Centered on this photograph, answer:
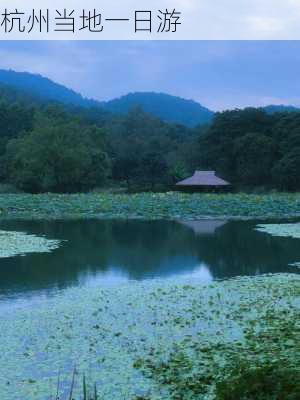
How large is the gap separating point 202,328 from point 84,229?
35.0 ft

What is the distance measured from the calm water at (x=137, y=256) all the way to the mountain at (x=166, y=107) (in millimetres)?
83844

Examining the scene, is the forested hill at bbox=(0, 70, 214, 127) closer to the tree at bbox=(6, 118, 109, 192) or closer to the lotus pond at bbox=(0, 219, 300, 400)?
the tree at bbox=(6, 118, 109, 192)

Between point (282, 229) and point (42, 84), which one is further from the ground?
point (42, 84)

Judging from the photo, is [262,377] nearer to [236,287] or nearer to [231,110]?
[236,287]

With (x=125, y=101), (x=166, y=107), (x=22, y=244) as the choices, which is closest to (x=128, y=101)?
(x=125, y=101)

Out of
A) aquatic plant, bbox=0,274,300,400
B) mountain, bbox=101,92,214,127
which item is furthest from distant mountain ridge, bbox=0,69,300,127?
aquatic plant, bbox=0,274,300,400

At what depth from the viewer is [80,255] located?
11438 mm

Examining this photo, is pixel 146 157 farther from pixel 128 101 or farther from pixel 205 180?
pixel 128 101

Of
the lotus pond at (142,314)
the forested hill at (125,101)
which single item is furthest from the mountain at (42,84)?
the lotus pond at (142,314)

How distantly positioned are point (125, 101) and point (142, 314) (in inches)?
4173

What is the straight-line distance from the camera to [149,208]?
2177 centimetres

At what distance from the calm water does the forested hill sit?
8320 cm

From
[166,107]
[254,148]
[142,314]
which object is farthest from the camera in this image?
[166,107]

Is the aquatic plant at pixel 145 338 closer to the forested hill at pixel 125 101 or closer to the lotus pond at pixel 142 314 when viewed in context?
the lotus pond at pixel 142 314
